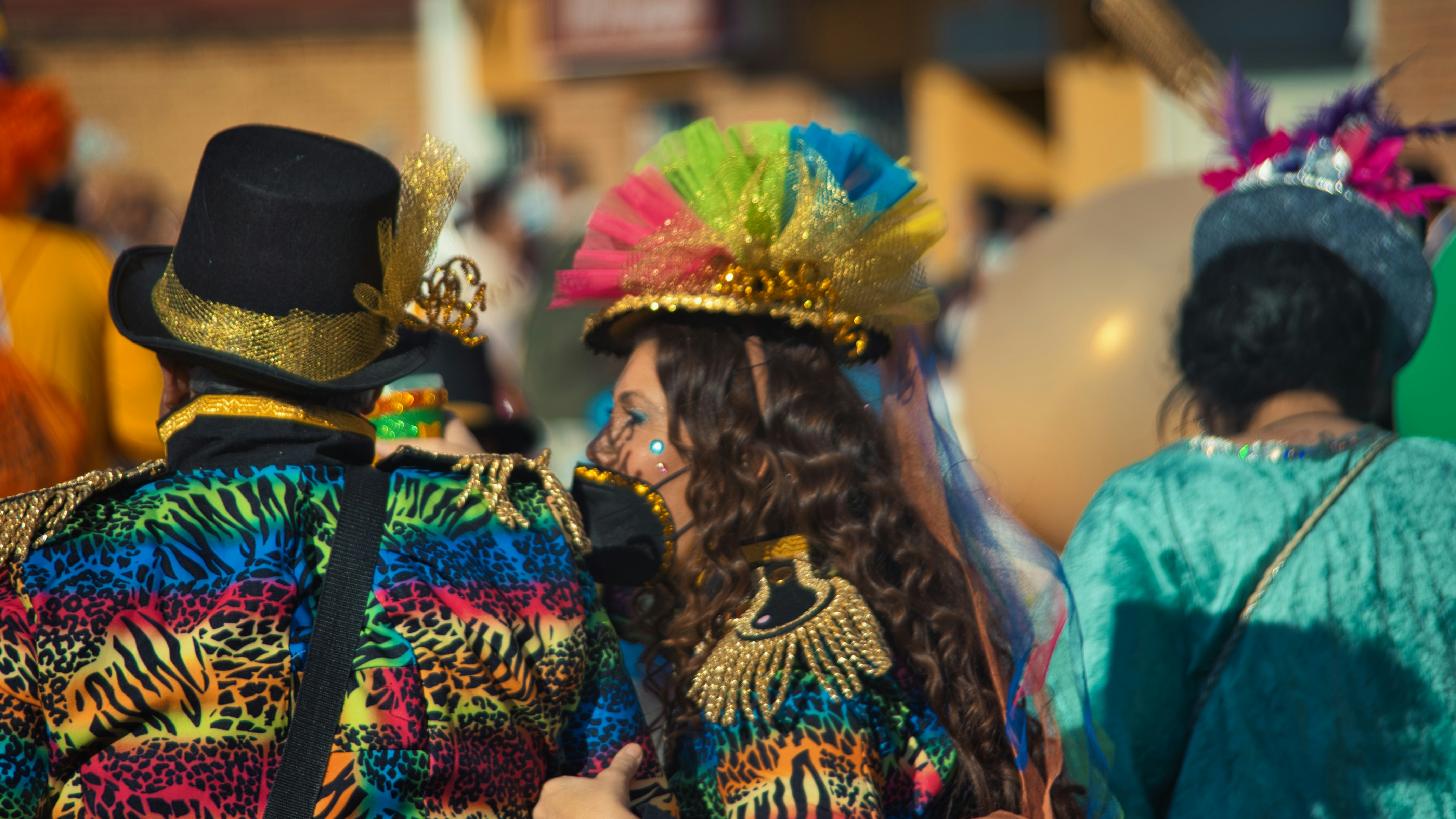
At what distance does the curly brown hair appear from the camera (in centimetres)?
164

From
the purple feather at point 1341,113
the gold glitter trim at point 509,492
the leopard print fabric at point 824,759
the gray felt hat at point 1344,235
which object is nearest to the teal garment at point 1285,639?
the gray felt hat at point 1344,235

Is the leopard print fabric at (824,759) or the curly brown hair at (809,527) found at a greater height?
the curly brown hair at (809,527)

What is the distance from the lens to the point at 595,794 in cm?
146

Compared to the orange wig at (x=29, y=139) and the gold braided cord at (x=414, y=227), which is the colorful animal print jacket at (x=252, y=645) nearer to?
the gold braided cord at (x=414, y=227)

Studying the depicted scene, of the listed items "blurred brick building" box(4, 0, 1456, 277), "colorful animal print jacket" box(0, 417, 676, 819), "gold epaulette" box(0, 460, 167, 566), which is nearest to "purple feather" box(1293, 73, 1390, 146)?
"colorful animal print jacket" box(0, 417, 676, 819)

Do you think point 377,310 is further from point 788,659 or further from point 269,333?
point 788,659

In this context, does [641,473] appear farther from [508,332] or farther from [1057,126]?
[1057,126]

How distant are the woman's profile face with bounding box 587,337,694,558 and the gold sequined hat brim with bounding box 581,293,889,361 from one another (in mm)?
54

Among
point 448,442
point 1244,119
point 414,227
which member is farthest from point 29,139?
point 1244,119

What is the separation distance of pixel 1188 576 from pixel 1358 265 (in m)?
0.64

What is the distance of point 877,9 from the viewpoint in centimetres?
1131

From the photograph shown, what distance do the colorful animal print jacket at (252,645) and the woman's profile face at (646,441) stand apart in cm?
27

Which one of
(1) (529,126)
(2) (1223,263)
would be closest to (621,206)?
(2) (1223,263)

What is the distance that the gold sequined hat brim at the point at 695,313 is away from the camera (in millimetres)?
1731
